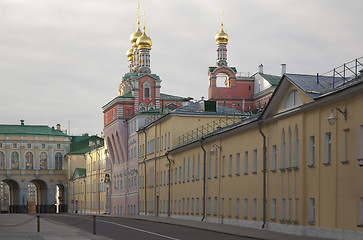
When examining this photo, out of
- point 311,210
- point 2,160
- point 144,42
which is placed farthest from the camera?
point 2,160

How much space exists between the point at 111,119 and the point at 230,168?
49.8 m

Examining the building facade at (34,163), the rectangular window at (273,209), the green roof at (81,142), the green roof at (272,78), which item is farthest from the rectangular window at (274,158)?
the green roof at (81,142)

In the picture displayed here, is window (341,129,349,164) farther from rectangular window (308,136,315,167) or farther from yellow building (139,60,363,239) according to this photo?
rectangular window (308,136,315,167)

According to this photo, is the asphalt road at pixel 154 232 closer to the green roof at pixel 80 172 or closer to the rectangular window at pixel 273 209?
the rectangular window at pixel 273 209

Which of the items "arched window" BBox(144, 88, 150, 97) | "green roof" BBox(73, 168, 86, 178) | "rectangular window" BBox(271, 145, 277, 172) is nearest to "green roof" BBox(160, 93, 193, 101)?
"arched window" BBox(144, 88, 150, 97)

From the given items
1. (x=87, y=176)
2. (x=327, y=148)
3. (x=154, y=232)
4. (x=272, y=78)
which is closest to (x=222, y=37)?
(x=272, y=78)

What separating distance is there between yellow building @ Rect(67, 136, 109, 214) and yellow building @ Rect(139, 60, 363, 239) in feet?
157

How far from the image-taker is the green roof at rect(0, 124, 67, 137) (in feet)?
399

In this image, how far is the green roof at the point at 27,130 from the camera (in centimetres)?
12150

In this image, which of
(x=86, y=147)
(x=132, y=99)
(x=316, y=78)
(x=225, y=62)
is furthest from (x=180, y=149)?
(x=86, y=147)

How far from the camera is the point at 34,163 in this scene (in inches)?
4808

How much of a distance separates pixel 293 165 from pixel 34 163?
9276 cm

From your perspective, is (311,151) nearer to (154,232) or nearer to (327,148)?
(327,148)

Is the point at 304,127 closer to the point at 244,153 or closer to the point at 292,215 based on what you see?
the point at 292,215
